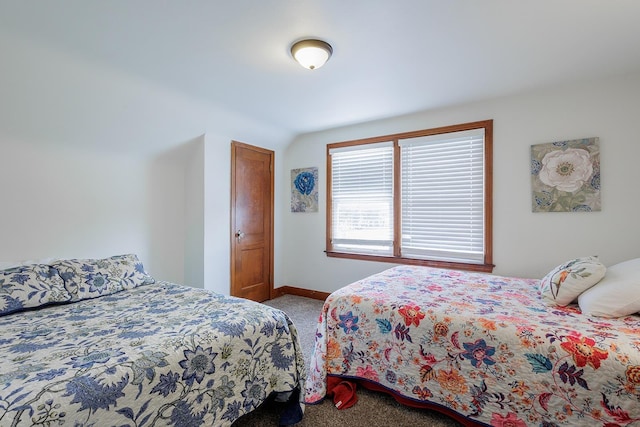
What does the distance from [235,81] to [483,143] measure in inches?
99.0

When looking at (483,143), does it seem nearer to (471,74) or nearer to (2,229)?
(471,74)

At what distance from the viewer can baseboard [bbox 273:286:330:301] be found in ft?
13.7

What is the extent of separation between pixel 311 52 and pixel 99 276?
227 centimetres

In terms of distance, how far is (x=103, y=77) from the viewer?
2.33 meters

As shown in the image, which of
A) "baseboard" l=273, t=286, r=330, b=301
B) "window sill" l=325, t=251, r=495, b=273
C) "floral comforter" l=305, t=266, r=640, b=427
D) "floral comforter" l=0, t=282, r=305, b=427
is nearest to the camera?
"floral comforter" l=0, t=282, r=305, b=427

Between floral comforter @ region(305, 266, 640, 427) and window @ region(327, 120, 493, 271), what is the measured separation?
981 mm

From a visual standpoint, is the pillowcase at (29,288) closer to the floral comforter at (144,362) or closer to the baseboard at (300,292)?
the floral comforter at (144,362)

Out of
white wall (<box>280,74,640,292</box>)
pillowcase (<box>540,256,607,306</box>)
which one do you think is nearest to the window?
white wall (<box>280,74,640,292</box>)

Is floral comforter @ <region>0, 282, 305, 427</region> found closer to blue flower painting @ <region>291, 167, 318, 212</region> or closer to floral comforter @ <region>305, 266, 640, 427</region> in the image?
floral comforter @ <region>305, 266, 640, 427</region>

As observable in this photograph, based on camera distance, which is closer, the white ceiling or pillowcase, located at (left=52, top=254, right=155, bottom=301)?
the white ceiling

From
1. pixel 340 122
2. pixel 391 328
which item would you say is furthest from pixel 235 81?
pixel 391 328

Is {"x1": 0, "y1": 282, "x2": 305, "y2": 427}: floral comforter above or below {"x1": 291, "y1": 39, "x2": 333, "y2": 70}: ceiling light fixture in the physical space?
below

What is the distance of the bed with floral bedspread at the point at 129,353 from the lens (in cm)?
106

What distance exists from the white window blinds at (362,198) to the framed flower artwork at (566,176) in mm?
1470
